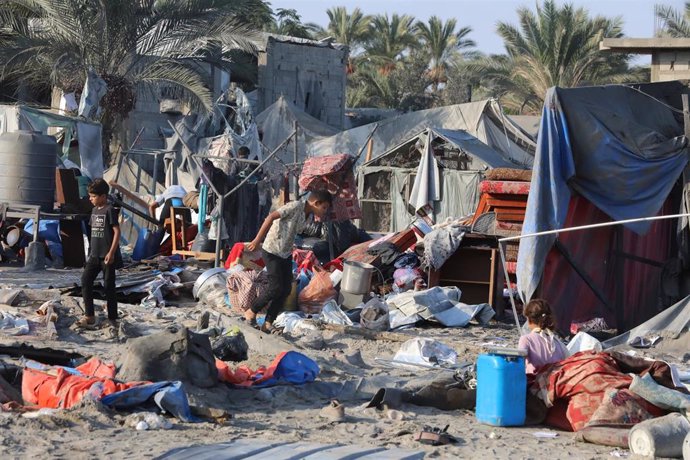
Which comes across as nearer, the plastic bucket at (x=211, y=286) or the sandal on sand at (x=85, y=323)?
the sandal on sand at (x=85, y=323)

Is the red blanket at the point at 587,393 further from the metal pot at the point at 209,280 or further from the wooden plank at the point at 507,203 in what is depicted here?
the metal pot at the point at 209,280

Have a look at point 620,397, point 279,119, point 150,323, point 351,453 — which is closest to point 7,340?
point 150,323

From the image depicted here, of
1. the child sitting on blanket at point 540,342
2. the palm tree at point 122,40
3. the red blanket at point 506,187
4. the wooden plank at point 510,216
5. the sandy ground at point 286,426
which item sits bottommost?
the sandy ground at point 286,426

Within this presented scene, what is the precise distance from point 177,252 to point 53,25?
8.49 m

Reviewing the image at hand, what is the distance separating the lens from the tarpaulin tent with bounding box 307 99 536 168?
2405 cm

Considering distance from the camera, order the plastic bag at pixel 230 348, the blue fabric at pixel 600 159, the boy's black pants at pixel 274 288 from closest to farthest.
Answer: the plastic bag at pixel 230 348 < the boy's black pants at pixel 274 288 < the blue fabric at pixel 600 159

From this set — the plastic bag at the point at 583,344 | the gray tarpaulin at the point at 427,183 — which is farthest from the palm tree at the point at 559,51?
the plastic bag at the point at 583,344

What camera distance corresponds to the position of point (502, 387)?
6.71 metres

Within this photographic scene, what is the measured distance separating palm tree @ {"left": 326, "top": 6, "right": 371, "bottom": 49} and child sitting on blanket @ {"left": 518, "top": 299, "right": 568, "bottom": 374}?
139 ft

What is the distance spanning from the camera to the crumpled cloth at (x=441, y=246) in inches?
497

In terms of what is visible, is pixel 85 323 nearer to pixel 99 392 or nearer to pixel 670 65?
pixel 99 392

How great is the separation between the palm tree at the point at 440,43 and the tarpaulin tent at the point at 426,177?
2517cm

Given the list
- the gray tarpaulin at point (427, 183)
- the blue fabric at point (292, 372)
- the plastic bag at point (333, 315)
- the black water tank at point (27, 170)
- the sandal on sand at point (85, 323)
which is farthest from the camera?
the gray tarpaulin at point (427, 183)

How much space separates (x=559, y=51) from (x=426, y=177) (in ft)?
35.9
